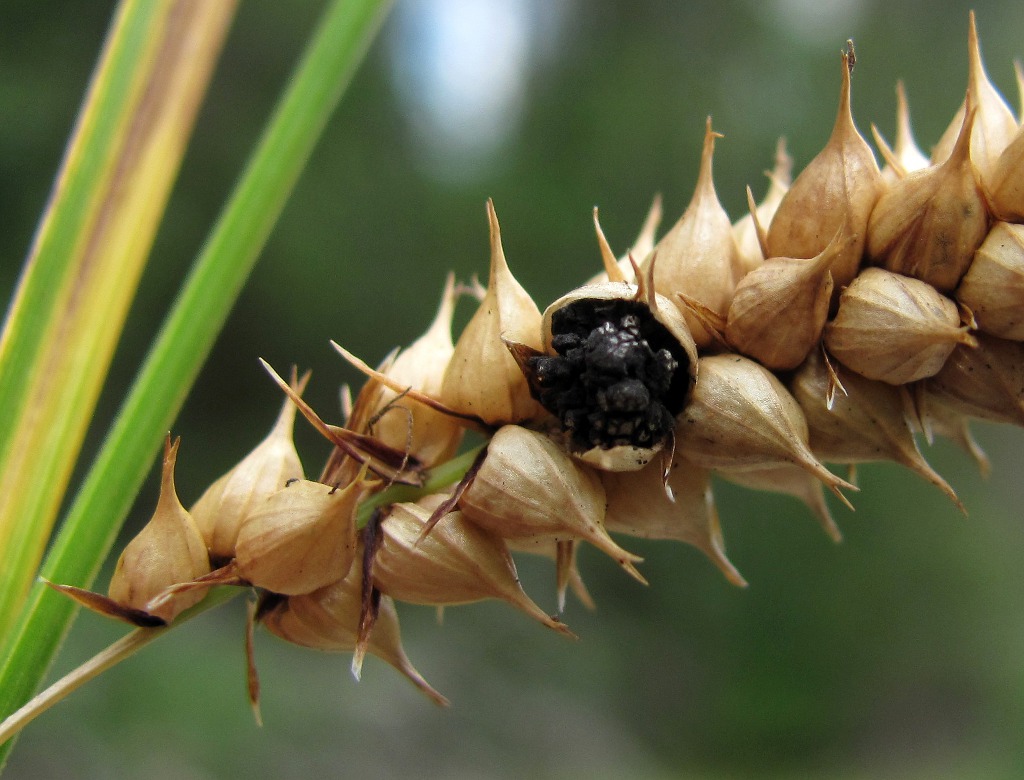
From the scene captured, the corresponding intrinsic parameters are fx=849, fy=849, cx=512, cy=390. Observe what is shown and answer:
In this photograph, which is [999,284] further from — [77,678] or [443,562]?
[77,678]

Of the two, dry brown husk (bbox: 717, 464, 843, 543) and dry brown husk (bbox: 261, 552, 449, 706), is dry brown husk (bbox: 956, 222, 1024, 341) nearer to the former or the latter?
dry brown husk (bbox: 717, 464, 843, 543)

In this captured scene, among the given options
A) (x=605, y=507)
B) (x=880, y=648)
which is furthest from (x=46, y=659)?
(x=880, y=648)

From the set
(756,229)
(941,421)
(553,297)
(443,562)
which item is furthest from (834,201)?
(553,297)

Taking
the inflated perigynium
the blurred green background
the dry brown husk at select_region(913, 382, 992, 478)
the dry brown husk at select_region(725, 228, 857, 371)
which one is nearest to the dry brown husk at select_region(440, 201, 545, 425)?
the inflated perigynium

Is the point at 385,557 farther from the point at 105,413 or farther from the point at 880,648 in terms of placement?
the point at 880,648

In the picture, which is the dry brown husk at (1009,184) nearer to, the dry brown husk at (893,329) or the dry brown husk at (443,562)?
the dry brown husk at (893,329)

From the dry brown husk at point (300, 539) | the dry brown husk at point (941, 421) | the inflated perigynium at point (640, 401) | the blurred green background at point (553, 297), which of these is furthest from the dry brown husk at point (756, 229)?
the blurred green background at point (553, 297)
